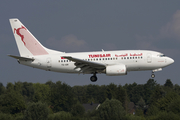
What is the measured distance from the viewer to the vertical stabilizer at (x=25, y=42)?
5459 cm

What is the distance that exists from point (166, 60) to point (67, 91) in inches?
3429

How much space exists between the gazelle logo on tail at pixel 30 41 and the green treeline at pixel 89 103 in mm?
37760

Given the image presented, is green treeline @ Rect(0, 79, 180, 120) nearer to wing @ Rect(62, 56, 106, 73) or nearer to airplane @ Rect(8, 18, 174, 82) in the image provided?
airplane @ Rect(8, 18, 174, 82)

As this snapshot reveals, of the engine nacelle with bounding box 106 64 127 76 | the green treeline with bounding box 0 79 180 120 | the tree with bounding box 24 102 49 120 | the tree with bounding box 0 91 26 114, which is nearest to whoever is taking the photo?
the engine nacelle with bounding box 106 64 127 76

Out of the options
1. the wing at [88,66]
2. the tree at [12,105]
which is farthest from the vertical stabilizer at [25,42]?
the tree at [12,105]

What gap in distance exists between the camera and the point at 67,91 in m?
134

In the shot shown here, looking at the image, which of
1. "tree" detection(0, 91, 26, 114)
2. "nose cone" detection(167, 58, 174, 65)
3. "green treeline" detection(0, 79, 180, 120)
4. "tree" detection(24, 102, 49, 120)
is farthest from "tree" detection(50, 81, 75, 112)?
"nose cone" detection(167, 58, 174, 65)

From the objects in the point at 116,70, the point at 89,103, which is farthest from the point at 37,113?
the point at 89,103

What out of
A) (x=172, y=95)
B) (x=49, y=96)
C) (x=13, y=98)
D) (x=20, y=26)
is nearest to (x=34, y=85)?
(x=49, y=96)

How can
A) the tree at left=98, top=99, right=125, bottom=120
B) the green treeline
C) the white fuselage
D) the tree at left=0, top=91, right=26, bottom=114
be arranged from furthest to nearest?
the tree at left=0, top=91, right=26, bottom=114, the green treeline, the tree at left=98, top=99, right=125, bottom=120, the white fuselage

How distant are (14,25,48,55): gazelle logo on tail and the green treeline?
37760 mm

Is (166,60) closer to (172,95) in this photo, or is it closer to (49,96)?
(172,95)

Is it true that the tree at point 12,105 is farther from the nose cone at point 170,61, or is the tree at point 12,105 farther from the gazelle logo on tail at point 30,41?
the nose cone at point 170,61

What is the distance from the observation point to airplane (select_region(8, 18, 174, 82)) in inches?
1965
